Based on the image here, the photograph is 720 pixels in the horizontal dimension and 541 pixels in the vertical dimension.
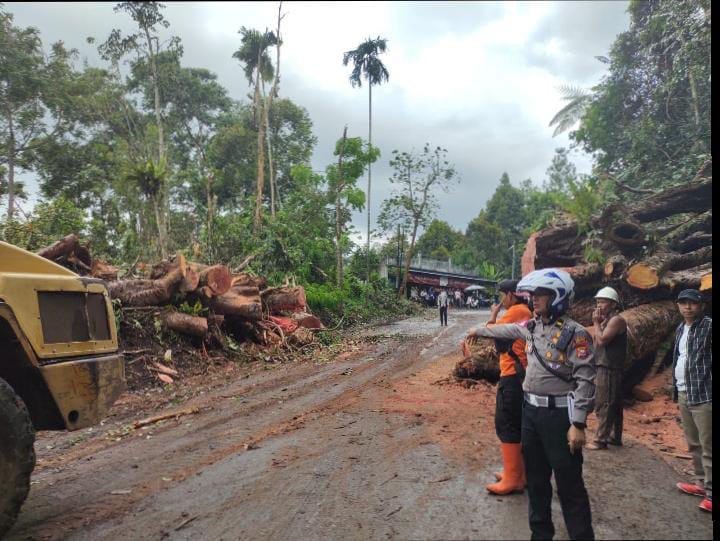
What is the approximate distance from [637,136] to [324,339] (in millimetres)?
9973

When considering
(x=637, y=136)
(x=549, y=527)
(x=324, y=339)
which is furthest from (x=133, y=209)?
(x=549, y=527)

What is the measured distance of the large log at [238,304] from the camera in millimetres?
10211

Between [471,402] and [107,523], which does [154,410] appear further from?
[471,402]

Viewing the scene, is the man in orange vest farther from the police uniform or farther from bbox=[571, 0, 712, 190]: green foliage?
bbox=[571, 0, 712, 190]: green foliage

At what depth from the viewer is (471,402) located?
632 cm

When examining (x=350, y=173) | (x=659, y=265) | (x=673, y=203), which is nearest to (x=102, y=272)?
(x=659, y=265)

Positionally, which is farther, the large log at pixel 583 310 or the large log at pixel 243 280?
the large log at pixel 243 280

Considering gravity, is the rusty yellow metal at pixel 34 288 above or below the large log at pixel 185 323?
above

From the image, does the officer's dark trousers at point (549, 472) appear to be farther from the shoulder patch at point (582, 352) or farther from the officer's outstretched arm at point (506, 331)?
the officer's outstretched arm at point (506, 331)

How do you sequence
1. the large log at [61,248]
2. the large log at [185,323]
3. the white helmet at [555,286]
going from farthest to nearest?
the large log at [185,323]
the large log at [61,248]
the white helmet at [555,286]

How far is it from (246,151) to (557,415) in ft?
99.9

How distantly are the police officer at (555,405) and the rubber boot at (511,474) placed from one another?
27.3 inches

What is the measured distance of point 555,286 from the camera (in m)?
2.82

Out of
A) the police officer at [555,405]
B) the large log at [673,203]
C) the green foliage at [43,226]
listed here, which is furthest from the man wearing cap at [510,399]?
the green foliage at [43,226]
